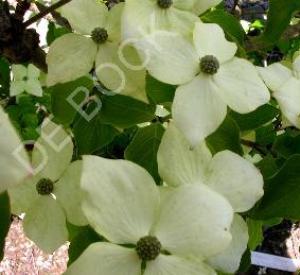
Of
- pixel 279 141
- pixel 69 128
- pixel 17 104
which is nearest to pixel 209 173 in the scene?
pixel 279 141

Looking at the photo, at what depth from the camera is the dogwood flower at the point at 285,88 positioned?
0.59 metres

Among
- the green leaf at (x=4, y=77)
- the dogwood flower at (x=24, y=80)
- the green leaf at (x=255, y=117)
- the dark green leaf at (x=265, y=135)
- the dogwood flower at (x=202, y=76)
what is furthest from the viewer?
the dogwood flower at (x=24, y=80)

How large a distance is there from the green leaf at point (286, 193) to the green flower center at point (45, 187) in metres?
0.20

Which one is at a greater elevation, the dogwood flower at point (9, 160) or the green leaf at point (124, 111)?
the dogwood flower at point (9, 160)

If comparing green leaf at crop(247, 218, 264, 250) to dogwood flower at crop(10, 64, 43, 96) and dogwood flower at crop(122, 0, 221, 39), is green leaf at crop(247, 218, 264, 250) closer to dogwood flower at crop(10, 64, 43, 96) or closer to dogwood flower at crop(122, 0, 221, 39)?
dogwood flower at crop(122, 0, 221, 39)

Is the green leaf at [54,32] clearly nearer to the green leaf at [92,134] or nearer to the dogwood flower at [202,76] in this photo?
the green leaf at [92,134]

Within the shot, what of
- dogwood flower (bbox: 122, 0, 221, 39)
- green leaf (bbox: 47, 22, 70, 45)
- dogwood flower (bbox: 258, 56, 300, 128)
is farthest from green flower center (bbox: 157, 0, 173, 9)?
green leaf (bbox: 47, 22, 70, 45)

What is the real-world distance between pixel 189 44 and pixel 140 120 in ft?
0.36

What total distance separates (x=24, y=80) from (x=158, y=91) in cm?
74

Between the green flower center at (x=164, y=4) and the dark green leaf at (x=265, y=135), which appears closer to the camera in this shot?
the green flower center at (x=164, y=4)

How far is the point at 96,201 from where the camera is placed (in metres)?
0.46

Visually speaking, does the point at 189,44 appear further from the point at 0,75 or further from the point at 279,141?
the point at 0,75

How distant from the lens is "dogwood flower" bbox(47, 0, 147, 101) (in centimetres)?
59

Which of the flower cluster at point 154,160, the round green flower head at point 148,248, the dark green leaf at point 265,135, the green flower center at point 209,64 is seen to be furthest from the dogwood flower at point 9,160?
the dark green leaf at point 265,135
